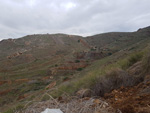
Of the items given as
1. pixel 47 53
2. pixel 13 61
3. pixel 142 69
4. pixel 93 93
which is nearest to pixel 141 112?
pixel 93 93

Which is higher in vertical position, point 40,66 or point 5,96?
point 40,66

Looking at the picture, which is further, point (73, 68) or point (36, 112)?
point (73, 68)

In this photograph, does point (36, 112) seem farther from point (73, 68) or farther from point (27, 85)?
point (73, 68)

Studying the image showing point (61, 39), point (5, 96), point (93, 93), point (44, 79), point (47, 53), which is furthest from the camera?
point (61, 39)

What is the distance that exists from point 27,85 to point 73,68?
13.6 meters

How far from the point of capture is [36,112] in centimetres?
242

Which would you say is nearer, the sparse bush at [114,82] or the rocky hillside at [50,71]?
the sparse bush at [114,82]

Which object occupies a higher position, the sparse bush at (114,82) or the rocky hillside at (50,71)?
the sparse bush at (114,82)

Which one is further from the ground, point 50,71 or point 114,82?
point 114,82

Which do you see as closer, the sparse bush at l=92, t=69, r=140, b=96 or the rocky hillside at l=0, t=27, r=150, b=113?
the sparse bush at l=92, t=69, r=140, b=96

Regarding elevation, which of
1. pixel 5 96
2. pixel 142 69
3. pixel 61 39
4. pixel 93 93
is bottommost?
pixel 5 96

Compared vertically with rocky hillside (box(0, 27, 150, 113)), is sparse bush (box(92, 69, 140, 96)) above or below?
above

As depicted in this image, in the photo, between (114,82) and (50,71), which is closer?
(114,82)

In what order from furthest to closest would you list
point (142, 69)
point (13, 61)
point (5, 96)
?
point (13, 61), point (5, 96), point (142, 69)
